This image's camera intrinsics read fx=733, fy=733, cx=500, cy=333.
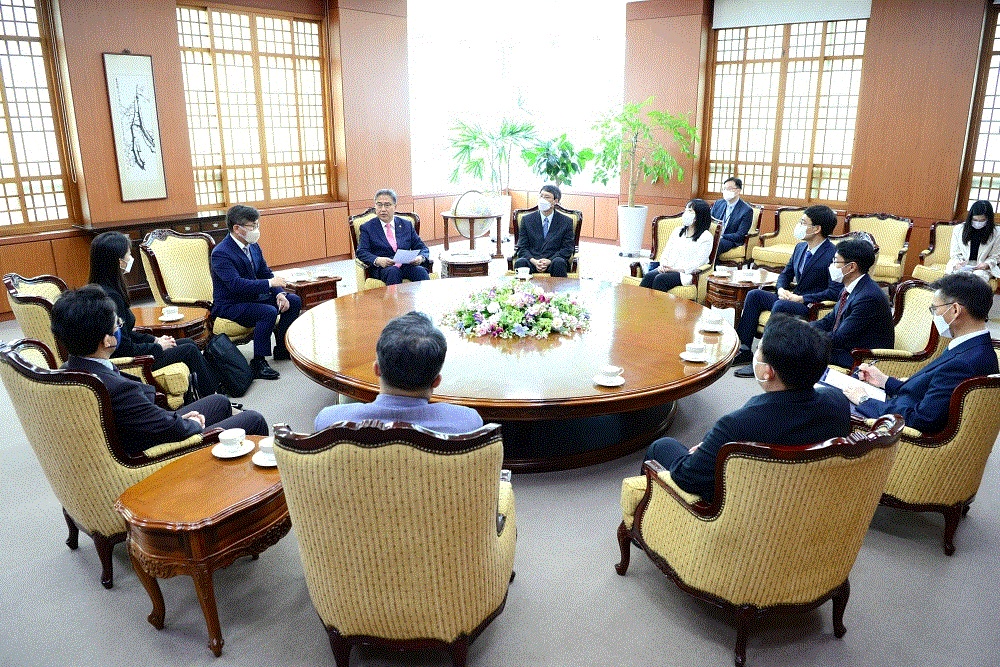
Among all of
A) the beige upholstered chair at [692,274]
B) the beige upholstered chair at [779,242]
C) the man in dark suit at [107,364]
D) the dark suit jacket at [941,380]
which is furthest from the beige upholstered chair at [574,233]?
the man in dark suit at [107,364]

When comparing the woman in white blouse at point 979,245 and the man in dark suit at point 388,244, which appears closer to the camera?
the man in dark suit at point 388,244

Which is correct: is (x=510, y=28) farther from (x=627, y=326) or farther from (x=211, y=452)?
(x=211, y=452)

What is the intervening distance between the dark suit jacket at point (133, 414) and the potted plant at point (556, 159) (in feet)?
26.4

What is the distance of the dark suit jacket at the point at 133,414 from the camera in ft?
8.46

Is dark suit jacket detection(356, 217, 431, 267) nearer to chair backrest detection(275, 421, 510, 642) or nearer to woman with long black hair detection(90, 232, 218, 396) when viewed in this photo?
woman with long black hair detection(90, 232, 218, 396)

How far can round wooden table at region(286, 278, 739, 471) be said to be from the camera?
3262 mm

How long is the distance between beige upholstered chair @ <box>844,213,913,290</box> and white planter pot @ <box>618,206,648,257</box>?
2660 millimetres

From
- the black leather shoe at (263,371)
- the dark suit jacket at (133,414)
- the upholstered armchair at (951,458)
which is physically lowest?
the black leather shoe at (263,371)

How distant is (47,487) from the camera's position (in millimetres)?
3523

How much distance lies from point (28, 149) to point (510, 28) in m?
7.26

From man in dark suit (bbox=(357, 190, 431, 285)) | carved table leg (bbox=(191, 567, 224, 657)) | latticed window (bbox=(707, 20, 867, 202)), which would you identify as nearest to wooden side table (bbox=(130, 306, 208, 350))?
man in dark suit (bbox=(357, 190, 431, 285))

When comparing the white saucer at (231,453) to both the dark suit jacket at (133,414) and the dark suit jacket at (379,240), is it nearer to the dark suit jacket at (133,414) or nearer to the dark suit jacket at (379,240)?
the dark suit jacket at (133,414)

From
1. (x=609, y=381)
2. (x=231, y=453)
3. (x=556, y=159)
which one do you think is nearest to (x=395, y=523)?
(x=231, y=453)

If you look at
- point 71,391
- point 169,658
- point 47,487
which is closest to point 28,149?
point 47,487
